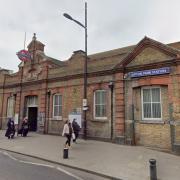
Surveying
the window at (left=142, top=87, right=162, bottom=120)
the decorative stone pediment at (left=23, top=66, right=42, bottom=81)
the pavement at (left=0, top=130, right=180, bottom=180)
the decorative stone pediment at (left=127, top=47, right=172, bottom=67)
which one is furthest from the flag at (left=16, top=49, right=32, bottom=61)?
the window at (left=142, top=87, right=162, bottom=120)

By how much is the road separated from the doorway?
1163 cm

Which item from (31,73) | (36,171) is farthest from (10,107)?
(36,171)

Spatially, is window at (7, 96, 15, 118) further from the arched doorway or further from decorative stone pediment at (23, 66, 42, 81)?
decorative stone pediment at (23, 66, 42, 81)

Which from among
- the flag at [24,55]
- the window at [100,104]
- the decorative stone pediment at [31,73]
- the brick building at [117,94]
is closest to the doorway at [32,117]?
the brick building at [117,94]

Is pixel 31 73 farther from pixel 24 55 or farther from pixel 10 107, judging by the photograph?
pixel 10 107

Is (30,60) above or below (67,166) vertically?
above

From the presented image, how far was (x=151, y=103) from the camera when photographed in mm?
12945

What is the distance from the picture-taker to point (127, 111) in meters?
13.7

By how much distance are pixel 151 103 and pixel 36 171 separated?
26.5 feet

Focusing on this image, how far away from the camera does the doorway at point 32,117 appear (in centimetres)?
2089

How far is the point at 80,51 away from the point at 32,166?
1086 cm

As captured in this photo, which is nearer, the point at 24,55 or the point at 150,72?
the point at 150,72

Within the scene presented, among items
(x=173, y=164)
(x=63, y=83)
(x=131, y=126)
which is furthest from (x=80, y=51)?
(x=173, y=164)

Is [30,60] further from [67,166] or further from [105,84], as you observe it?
[67,166]
